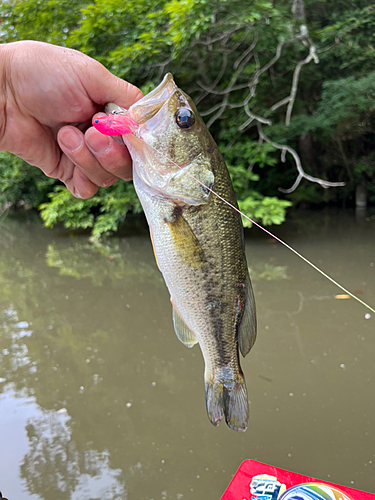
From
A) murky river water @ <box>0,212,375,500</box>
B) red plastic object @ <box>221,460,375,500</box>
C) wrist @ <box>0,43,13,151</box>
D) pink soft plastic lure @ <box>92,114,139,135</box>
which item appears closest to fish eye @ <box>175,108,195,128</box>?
pink soft plastic lure @ <box>92,114,139,135</box>

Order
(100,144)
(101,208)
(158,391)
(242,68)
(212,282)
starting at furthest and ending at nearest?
(101,208), (242,68), (158,391), (100,144), (212,282)

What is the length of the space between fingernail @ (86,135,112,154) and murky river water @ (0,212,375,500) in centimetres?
190

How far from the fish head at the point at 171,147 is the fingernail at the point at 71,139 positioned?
0.44 m

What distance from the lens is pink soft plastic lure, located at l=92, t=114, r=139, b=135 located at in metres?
1.25

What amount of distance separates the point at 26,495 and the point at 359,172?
11.3 m

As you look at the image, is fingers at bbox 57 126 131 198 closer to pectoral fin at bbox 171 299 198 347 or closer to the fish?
the fish

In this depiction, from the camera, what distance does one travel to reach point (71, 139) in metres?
1.70

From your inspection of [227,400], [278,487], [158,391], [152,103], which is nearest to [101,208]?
[158,391]

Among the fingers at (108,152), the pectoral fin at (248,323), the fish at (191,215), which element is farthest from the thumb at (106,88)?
the pectoral fin at (248,323)

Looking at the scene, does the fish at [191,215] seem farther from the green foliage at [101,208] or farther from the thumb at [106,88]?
the green foliage at [101,208]

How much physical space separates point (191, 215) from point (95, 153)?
2.07 feet

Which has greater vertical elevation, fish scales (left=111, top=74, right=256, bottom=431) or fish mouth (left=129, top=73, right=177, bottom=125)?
fish mouth (left=129, top=73, right=177, bottom=125)

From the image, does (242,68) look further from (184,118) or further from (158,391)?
(184,118)

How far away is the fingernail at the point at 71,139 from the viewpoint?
170 cm
